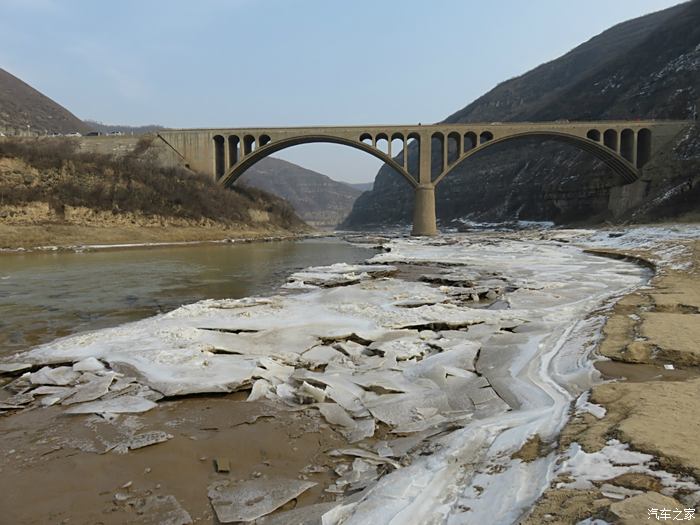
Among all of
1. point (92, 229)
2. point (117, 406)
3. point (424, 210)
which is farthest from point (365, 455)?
point (424, 210)

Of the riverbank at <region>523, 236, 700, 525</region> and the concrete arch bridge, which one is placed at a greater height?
the concrete arch bridge

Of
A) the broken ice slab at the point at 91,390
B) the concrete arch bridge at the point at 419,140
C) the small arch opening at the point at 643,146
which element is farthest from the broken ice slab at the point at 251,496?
the small arch opening at the point at 643,146

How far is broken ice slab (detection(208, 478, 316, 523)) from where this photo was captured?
12.0ft

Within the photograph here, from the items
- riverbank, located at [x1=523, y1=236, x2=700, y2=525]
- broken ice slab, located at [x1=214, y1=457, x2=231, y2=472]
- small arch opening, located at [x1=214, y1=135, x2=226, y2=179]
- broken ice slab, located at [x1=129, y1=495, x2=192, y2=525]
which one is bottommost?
broken ice slab, located at [x1=214, y1=457, x2=231, y2=472]

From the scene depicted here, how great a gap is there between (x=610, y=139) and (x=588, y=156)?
13962 mm

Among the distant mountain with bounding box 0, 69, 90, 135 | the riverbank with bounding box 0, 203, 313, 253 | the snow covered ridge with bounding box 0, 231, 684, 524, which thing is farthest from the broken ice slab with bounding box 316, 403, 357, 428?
the distant mountain with bounding box 0, 69, 90, 135

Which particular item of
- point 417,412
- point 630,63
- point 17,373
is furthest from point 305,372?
point 630,63

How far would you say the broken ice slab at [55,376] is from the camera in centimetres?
663

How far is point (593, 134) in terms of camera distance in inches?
2395

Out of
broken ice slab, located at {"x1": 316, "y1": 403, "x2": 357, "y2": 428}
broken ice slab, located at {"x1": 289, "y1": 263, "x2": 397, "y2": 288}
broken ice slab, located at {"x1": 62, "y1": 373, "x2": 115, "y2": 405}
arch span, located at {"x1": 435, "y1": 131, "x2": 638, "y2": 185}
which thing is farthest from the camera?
arch span, located at {"x1": 435, "y1": 131, "x2": 638, "y2": 185}

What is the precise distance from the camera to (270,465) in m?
4.49

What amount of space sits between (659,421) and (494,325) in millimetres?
5439

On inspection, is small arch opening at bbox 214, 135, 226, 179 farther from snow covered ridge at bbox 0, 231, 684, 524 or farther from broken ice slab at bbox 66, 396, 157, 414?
broken ice slab at bbox 66, 396, 157, 414

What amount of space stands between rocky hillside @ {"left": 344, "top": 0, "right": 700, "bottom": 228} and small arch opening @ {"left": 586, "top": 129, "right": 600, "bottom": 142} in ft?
20.5
